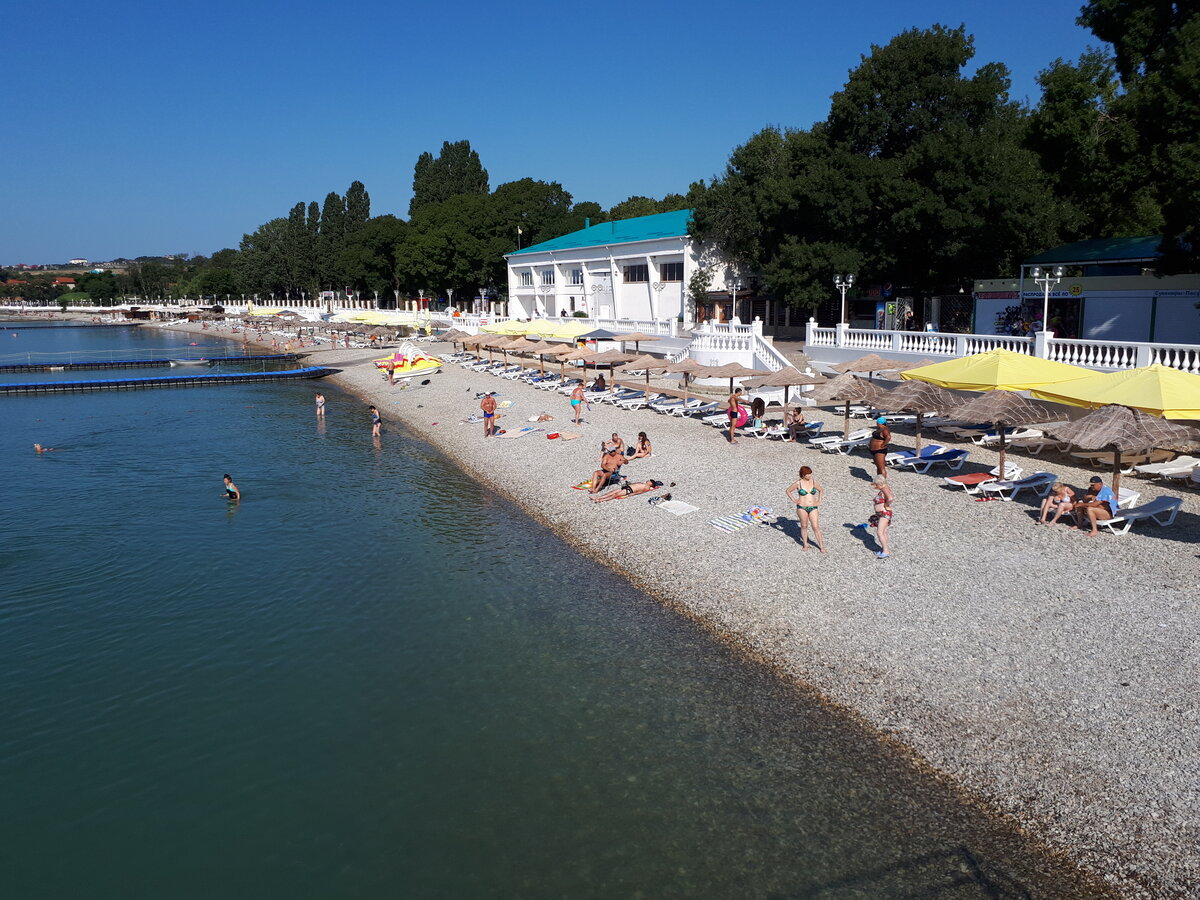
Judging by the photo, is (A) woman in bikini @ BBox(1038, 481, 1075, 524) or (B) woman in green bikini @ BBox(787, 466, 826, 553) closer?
(B) woman in green bikini @ BBox(787, 466, 826, 553)

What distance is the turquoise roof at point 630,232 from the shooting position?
184 ft

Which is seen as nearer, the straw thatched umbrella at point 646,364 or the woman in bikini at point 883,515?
the woman in bikini at point 883,515

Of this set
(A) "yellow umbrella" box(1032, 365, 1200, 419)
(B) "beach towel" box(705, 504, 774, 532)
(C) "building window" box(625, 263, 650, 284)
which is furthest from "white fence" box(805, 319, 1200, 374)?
(C) "building window" box(625, 263, 650, 284)

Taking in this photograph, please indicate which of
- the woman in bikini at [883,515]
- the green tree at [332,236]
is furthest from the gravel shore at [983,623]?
the green tree at [332,236]

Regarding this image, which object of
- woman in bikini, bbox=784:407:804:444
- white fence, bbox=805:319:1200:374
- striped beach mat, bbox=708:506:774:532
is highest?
white fence, bbox=805:319:1200:374

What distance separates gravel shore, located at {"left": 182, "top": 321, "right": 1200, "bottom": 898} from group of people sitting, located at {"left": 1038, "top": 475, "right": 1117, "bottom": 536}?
1.19ft

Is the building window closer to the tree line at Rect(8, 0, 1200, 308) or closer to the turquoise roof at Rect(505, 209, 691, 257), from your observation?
the turquoise roof at Rect(505, 209, 691, 257)

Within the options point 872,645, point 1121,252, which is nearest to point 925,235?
point 1121,252

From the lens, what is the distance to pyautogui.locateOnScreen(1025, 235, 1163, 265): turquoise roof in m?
28.8

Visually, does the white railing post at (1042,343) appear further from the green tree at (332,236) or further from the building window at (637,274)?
the green tree at (332,236)

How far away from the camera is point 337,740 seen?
11000 millimetres

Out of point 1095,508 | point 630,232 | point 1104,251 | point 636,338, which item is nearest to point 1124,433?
point 1095,508

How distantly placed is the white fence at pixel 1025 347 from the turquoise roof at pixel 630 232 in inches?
827

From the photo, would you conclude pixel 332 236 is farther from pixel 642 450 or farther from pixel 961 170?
pixel 642 450
